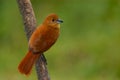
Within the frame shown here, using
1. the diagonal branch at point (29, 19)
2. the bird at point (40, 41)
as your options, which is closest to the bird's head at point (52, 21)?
the bird at point (40, 41)

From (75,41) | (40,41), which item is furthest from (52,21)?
(75,41)

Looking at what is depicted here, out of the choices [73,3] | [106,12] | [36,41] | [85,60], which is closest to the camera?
[36,41]

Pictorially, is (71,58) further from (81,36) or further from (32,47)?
(32,47)

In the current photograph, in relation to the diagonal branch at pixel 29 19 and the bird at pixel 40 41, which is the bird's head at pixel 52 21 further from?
the diagonal branch at pixel 29 19

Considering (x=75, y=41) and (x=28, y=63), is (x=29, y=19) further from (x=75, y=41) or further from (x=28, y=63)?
(x=75, y=41)

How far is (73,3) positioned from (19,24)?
0.78m

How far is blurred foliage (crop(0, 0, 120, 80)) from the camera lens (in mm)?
7496

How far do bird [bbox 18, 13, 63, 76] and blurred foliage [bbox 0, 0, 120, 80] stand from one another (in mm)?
2722

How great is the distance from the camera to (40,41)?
439cm

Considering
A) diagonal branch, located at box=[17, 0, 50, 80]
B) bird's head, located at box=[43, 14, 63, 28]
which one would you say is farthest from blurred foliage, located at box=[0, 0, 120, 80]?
diagonal branch, located at box=[17, 0, 50, 80]

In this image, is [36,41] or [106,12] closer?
[36,41]

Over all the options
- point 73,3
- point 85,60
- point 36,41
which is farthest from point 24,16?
point 73,3

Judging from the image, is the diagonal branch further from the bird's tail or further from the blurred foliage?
the blurred foliage

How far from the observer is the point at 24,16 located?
436 cm
